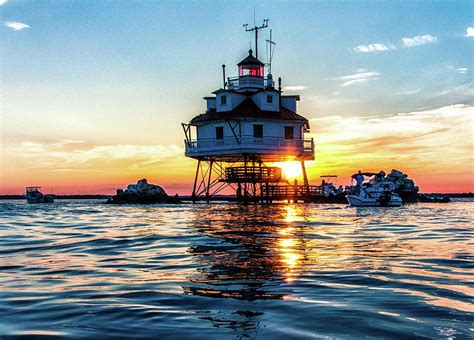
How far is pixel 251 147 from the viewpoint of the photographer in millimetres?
46156

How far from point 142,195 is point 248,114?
21.3 metres

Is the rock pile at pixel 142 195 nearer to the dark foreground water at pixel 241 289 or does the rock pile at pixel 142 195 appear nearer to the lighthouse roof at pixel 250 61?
the lighthouse roof at pixel 250 61

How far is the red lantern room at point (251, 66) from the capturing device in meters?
52.7

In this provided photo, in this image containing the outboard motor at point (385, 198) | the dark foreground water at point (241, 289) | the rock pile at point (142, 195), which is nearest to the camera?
the dark foreground water at point (241, 289)

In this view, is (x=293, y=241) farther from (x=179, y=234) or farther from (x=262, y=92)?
(x=262, y=92)

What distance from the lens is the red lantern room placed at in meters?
52.7

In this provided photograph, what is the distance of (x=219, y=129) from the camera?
48719mm

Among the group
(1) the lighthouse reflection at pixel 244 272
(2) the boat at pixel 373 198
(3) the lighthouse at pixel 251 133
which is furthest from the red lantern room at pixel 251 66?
(1) the lighthouse reflection at pixel 244 272

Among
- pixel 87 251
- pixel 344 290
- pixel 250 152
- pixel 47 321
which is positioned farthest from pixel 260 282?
pixel 250 152

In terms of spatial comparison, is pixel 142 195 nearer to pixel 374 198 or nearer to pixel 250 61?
pixel 250 61

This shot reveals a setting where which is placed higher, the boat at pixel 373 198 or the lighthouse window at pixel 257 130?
the lighthouse window at pixel 257 130

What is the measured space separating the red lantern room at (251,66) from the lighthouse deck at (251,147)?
949 centimetres

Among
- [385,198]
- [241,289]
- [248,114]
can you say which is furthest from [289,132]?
[241,289]

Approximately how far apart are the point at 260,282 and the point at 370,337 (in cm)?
309
